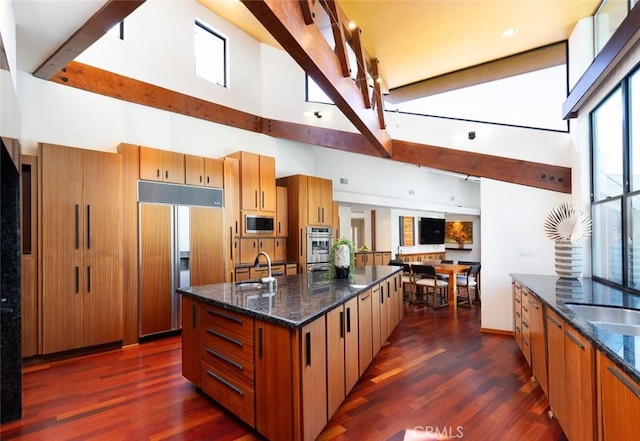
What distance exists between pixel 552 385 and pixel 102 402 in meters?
3.41

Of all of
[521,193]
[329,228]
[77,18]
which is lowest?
[329,228]

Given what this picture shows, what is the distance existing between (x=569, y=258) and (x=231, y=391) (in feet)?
11.4

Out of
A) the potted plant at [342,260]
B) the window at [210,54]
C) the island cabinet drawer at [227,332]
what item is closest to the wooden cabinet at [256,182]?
the window at [210,54]

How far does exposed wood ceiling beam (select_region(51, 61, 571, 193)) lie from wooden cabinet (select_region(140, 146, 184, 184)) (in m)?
0.98

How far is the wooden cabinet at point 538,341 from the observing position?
2.40 meters

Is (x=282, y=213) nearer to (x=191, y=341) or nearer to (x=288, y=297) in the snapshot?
(x=191, y=341)

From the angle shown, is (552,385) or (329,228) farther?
(329,228)

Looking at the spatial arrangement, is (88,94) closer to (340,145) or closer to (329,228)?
(340,145)

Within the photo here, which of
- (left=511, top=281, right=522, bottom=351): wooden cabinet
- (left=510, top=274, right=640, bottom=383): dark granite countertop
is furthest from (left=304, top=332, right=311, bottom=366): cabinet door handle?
(left=511, top=281, right=522, bottom=351): wooden cabinet

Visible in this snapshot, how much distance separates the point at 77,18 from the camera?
2.39 metres

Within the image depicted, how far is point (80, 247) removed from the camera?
3.56 meters

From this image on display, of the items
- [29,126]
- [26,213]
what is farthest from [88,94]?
[26,213]

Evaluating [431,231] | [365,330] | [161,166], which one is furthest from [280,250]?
[431,231]

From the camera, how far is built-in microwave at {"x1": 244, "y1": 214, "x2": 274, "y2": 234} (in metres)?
5.26
